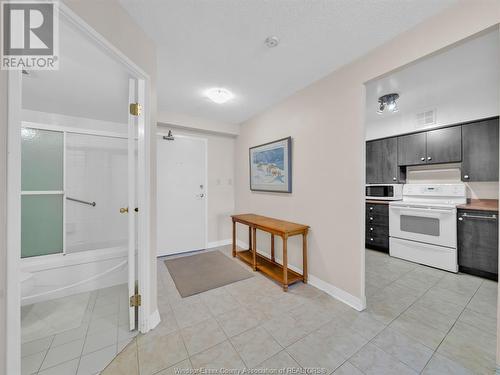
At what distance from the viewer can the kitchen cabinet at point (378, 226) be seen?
10.7ft

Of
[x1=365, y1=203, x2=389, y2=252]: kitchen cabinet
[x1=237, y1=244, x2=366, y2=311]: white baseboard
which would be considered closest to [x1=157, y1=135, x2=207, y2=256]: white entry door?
[x1=237, y1=244, x2=366, y2=311]: white baseboard

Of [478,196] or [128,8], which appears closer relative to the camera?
[128,8]

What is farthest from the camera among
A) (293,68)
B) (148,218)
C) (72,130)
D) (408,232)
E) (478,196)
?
(408,232)

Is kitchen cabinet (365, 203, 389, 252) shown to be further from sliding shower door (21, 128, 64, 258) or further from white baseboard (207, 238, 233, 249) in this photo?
sliding shower door (21, 128, 64, 258)

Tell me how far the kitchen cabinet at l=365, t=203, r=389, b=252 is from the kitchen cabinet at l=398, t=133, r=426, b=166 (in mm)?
795

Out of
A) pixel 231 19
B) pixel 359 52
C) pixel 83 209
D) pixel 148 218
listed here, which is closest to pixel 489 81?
pixel 359 52

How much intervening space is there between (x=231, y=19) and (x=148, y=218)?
1.61 meters

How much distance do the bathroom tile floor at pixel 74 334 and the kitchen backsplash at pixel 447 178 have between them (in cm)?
435

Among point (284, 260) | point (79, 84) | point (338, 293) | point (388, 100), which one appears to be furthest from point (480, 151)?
point (79, 84)

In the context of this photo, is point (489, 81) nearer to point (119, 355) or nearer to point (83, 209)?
point (119, 355)

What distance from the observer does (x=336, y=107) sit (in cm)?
206

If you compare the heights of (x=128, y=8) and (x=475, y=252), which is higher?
(x=128, y=8)

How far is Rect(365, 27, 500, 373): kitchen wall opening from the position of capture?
1.62 meters

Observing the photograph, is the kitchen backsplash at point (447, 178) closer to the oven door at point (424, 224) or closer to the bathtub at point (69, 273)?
the oven door at point (424, 224)
